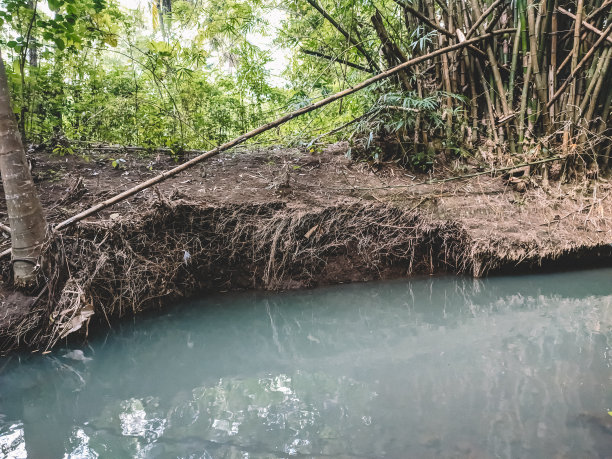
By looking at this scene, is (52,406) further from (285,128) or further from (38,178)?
(285,128)

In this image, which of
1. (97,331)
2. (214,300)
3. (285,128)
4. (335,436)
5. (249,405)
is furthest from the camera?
(285,128)

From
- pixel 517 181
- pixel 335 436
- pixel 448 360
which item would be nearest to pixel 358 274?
pixel 448 360

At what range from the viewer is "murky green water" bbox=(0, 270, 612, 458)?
1.48 m

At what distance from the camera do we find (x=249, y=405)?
1.75 metres

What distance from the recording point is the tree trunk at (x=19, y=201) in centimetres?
220

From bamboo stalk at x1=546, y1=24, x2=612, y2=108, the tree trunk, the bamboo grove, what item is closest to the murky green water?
the tree trunk

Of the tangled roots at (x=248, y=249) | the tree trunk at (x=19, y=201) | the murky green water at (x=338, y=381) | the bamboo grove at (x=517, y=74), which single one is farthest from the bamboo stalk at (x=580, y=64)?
the tree trunk at (x=19, y=201)

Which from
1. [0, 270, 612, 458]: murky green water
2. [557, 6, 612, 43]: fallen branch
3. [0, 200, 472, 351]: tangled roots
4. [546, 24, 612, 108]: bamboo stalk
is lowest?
[0, 270, 612, 458]: murky green water

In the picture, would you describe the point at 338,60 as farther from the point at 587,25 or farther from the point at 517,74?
the point at 587,25

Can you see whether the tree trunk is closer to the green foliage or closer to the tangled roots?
the tangled roots

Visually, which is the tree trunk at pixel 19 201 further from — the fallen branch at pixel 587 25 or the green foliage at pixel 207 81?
the fallen branch at pixel 587 25

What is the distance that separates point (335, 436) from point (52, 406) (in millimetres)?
1277

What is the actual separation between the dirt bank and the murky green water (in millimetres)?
312

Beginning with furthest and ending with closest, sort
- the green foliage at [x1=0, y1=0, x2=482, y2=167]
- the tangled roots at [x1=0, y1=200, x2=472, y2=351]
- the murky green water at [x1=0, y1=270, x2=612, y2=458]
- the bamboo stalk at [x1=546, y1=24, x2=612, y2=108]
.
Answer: the green foliage at [x1=0, y1=0, x2=482, y2=167] < the bamboo stalk at [x1=546, y1=24, x2=612, y2=108] < the tangled roots at [x1=0, y1=200, x2=472, y2=351] < the murky green water at [x1=0, y1=270, x2=612, y2=458]
